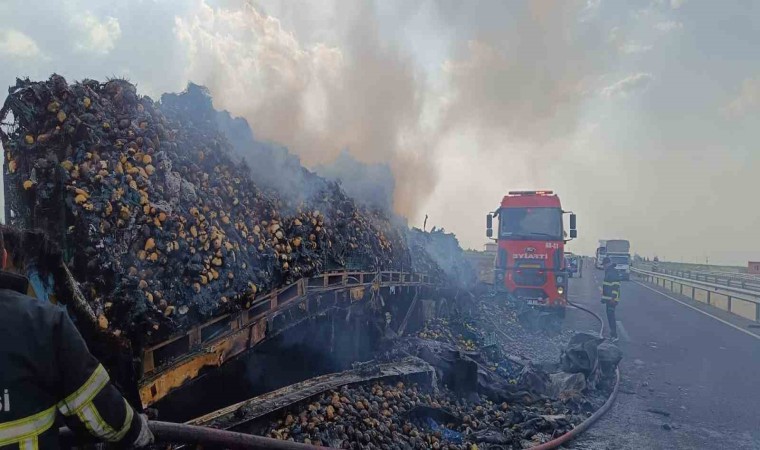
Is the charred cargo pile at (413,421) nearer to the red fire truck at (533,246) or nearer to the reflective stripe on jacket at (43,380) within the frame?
the reflective stripe on jacket at (43,380)

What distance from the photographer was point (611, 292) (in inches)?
472

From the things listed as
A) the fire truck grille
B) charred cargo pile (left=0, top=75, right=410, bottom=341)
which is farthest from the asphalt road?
charred cargo pile (left=0, top=75, right=410, bottom=341)

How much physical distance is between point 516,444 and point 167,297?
4.18 metres

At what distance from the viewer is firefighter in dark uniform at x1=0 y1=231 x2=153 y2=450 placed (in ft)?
5.87

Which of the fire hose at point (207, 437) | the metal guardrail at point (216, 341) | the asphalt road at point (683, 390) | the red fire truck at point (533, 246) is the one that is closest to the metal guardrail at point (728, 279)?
the asphalt road at point (683, 390)

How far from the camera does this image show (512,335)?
12500mm

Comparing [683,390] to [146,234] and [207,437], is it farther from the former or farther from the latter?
[146,234]

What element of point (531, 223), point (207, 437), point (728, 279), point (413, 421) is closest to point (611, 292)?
point (531, 223)

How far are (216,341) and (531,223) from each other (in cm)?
1129

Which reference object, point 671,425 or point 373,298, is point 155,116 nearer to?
point 373,298

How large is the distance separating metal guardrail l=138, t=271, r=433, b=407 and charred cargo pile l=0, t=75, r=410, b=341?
0.14m

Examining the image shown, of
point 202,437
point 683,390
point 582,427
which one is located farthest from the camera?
point 683,390

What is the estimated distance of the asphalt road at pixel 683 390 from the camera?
241 inches

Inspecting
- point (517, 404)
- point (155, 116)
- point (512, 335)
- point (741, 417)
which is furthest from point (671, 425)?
point (155, 116)
